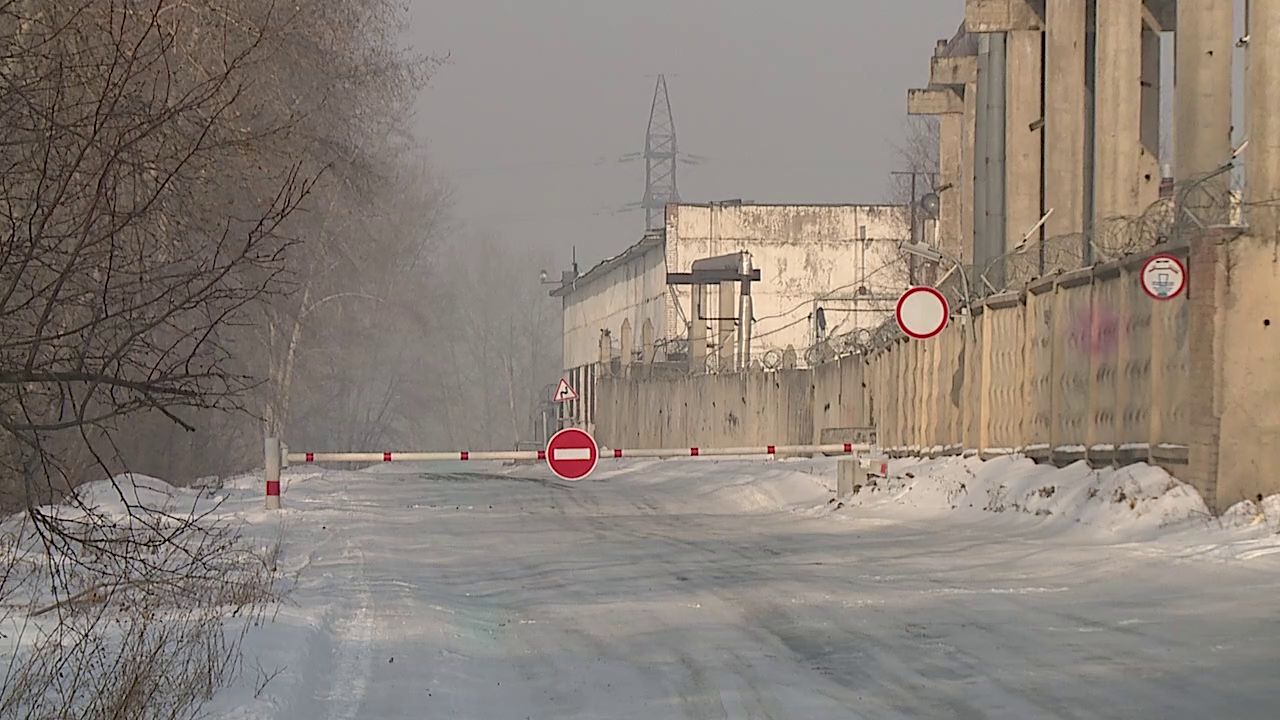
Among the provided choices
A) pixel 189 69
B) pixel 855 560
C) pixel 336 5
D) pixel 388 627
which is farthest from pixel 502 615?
pixel 336 5

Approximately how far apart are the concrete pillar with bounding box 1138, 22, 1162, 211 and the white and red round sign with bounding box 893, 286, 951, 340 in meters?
7.26

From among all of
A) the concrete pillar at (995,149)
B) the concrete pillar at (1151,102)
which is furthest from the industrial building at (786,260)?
the concrete pillar at (1151,102)

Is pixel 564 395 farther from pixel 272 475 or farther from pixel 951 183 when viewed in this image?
pixel 272 475

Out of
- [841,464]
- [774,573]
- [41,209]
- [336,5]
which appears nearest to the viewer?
[41,209]

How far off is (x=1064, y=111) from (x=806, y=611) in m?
18.9

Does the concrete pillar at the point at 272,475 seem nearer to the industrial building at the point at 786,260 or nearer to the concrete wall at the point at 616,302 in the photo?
the concrete wall at the point at 616,302

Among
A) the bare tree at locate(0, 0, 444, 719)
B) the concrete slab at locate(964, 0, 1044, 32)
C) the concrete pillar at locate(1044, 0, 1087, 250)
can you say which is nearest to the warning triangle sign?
the bare tree at locate(0, 0, 444, 719)

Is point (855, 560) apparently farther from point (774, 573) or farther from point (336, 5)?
point (336, 5)

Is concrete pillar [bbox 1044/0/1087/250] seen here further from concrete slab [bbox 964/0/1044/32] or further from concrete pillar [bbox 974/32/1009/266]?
concrete pillar [bbox 974/32/1009/266]

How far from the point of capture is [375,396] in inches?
4382

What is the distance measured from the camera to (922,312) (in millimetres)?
25062

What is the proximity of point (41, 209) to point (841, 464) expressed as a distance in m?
18.3

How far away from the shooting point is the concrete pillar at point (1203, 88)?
24.3 m

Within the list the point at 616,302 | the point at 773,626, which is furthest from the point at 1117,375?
the point at 616,302
